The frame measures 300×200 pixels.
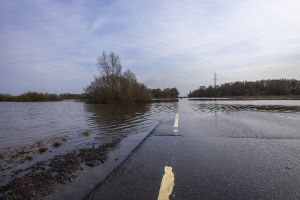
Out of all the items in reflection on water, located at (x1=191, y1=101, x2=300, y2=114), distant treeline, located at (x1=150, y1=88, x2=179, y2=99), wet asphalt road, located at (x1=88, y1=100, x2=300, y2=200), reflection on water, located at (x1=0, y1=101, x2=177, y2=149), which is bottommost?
reflection on water, located at (x1=0, y1=101, x2=177, y2=149)

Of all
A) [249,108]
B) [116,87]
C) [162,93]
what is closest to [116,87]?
[116,87]

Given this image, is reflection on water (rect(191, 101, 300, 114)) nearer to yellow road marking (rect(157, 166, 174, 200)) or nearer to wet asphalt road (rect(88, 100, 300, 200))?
wet asphalt road (rect(88, 100, 300, 200))

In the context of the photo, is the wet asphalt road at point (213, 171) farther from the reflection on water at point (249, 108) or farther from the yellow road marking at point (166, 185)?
the reflection on water at point (249, 108)

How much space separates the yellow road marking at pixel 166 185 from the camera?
461 centimetres

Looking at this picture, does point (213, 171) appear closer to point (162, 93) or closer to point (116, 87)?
point (116, 87)

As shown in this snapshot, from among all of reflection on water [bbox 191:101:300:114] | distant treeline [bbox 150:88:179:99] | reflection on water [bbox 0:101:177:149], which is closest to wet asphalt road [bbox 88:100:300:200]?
reflection on water [bbox 0:101:177:149]

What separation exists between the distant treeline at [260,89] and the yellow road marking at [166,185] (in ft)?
400

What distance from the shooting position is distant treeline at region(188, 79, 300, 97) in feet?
392

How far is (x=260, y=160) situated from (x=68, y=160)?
4.68 m

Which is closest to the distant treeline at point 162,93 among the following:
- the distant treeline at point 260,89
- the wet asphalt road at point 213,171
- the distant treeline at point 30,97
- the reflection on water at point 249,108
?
the distant treeline at point 260,89

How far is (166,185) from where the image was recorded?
16.8 feet

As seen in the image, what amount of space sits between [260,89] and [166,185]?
141 metres

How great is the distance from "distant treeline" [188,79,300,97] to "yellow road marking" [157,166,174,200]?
122 m

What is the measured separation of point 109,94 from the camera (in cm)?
7062
